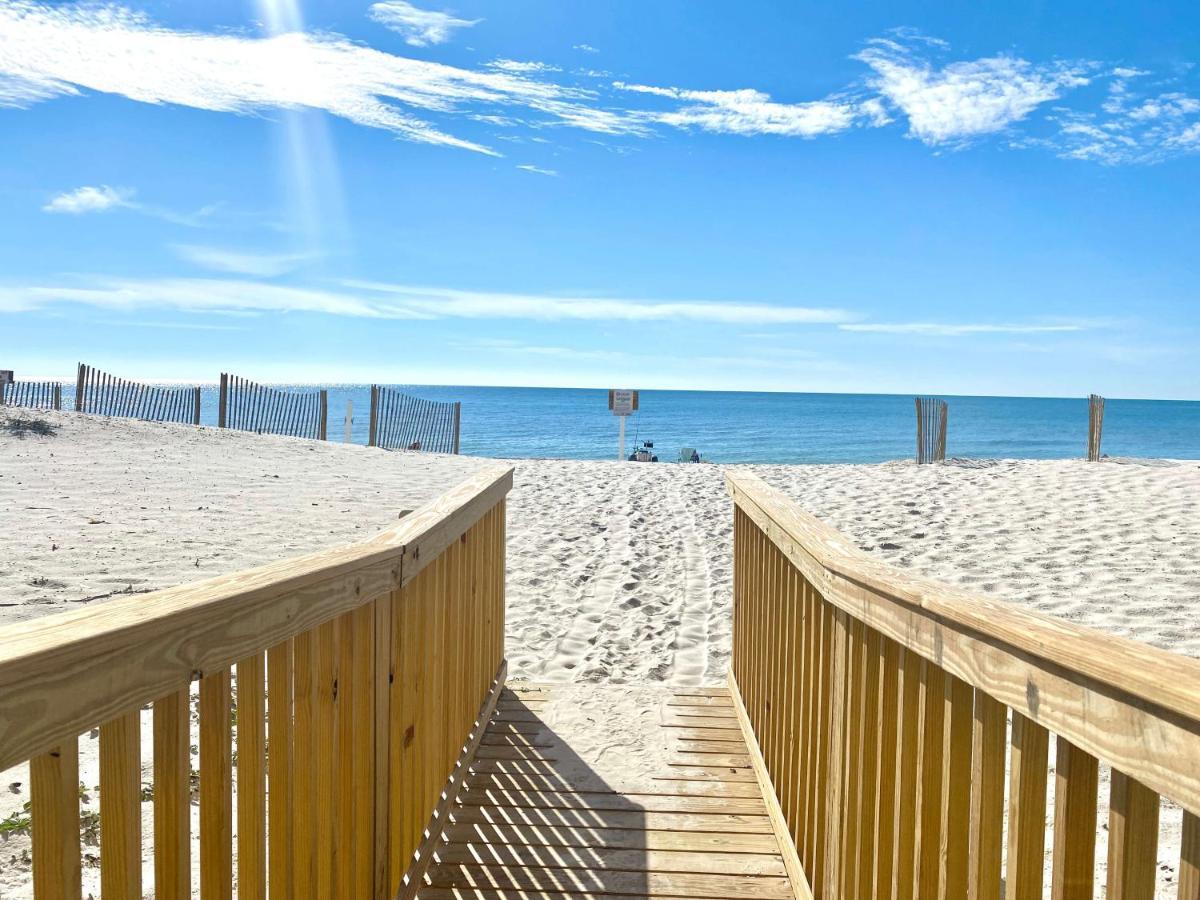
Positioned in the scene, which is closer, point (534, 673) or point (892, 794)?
point (892, 794)

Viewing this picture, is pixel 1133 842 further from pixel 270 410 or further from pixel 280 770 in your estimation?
pixel 270 410

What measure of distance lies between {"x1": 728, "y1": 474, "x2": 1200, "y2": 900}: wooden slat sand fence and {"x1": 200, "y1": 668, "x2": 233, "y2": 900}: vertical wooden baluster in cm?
118

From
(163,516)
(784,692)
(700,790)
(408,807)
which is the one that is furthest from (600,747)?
(163,516)

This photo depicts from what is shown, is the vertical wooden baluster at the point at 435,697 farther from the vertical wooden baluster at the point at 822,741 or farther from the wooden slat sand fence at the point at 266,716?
the vertical wooden baluster at the point at 822,741

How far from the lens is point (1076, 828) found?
42.8 inches

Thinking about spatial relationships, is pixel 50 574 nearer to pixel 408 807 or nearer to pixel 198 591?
pixel 408 807

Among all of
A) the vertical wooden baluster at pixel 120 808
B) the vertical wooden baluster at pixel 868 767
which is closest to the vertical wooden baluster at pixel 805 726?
the vertical wooden baluster at pixel 868 767

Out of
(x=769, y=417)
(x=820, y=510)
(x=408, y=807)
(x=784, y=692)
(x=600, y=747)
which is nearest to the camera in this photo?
(x=408, y=807)

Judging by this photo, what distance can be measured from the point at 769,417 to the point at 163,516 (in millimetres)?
75612

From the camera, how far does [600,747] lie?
3857 mm

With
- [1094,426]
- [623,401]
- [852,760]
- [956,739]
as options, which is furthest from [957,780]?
[1094,426]

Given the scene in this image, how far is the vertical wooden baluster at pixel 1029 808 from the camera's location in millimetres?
1215

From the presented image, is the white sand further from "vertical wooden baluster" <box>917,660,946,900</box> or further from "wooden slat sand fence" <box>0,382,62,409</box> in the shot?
"wooden slat sand fence" <box>0,382,62,409</box>

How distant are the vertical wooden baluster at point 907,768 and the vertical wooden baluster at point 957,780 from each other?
0.19 meters
